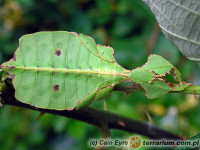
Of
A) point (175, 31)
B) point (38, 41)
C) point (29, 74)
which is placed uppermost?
point (175, 31)

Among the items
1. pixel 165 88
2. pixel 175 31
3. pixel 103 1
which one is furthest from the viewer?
pixel 103 1

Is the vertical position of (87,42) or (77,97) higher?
(87,42)

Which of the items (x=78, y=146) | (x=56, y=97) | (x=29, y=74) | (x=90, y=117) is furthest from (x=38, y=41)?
(x=78, y=146)

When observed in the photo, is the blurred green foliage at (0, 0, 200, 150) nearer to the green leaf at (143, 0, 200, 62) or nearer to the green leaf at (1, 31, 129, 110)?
the green leaf at (1, 31, 129, 110)

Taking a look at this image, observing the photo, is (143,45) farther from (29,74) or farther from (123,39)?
(29,74)

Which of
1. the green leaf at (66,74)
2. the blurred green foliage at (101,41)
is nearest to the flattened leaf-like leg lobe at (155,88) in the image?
the green leaf at (66,74)

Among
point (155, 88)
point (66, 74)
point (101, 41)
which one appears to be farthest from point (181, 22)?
point (101, 41)

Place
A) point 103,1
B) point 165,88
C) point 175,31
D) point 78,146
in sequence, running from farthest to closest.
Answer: point 103,1
point 78,146
point 165,88
point 175,31

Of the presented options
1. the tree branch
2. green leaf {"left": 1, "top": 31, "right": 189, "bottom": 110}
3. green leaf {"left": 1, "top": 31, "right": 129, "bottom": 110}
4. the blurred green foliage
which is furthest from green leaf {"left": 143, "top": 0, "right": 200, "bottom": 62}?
the blurred green foliage
